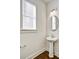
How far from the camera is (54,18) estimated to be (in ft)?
11.1

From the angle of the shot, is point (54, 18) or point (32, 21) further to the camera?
point (54, 18)

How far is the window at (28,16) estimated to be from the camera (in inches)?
93.0

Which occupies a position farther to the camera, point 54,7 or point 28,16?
point 54,7

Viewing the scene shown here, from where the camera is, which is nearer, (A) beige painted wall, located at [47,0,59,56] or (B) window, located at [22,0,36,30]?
(B) window, located at [22,0,36,30]

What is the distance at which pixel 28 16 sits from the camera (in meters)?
2.57

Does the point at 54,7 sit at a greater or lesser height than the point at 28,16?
greater

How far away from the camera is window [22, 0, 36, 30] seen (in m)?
2.36

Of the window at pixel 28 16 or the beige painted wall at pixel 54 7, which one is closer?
the window at pixel 28 16
